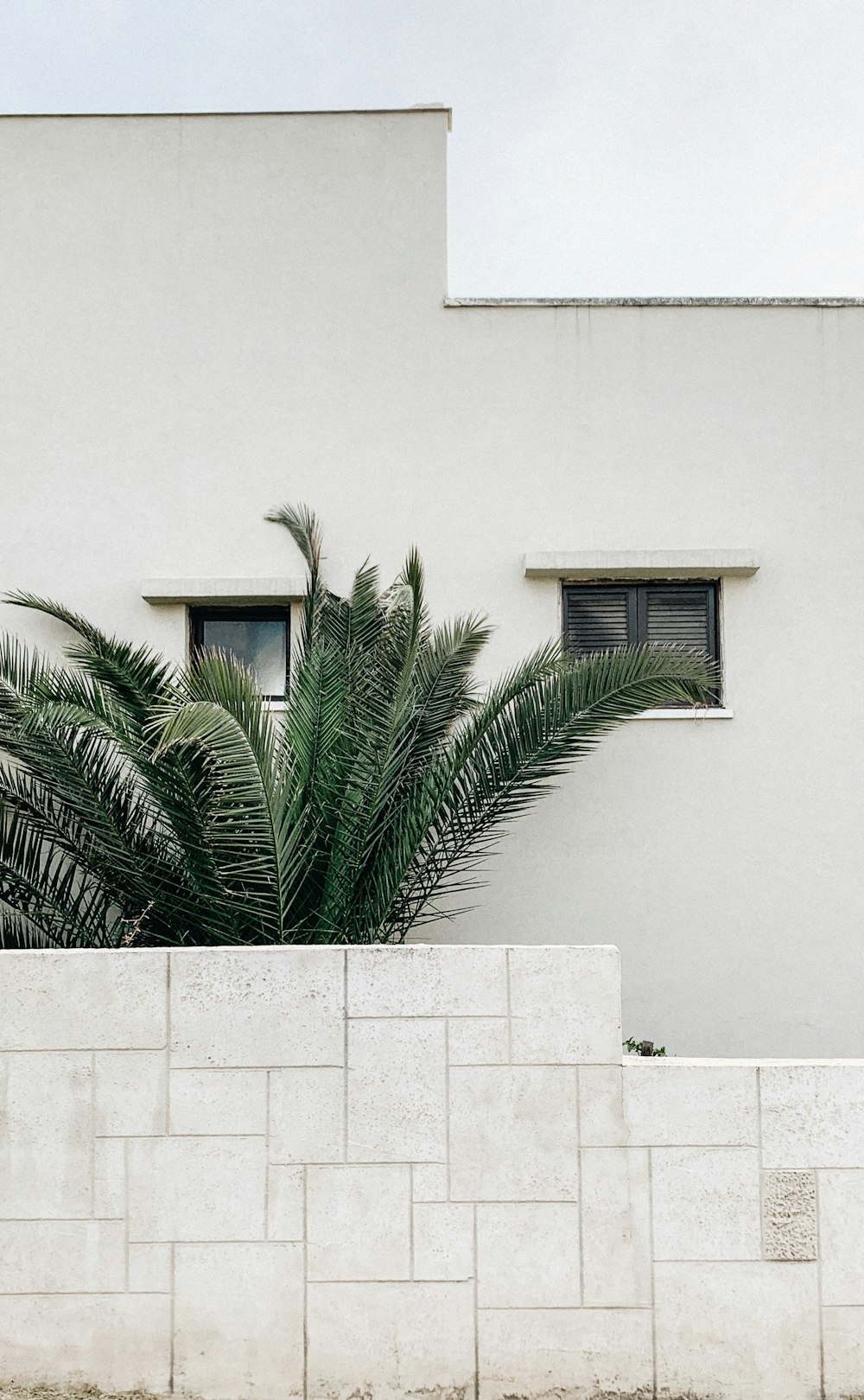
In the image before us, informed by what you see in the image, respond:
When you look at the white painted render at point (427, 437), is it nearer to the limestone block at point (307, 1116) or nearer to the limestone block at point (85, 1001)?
the limestone block at point (307, 1116)

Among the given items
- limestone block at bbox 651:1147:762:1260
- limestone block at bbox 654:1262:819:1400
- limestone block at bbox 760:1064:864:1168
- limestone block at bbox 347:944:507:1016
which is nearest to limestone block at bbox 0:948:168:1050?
limestone block at bbox 347:944:507:1016

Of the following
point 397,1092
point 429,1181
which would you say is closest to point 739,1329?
point 429,1181

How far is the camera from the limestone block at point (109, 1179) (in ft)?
12.1

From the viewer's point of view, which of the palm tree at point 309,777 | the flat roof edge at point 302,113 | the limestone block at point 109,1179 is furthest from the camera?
the flat roof edge at point 302,113

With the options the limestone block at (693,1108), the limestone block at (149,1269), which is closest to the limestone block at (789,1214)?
the limestone block at (693,1108)

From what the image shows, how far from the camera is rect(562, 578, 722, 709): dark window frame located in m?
6.41

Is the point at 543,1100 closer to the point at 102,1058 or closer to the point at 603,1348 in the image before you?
the point at 603,1348

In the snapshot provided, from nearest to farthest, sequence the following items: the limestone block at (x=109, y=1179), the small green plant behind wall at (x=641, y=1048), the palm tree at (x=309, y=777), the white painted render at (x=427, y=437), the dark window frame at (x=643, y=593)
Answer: the limestone block at (x=109, y=1179) < the palm tree at (x=309, y=777) < the small green plant behind wall at (x=641, y=1048) < the white painted render at (x=427, y=437) < the dark window frame at (x=643, y=593)

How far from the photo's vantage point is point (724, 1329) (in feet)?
11.8

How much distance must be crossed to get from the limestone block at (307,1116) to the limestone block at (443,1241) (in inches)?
14.5

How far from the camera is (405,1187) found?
3.68 m

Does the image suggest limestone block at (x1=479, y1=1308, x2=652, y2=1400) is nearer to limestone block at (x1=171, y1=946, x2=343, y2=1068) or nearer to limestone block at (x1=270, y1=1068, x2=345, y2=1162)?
limestone block at (x1=270, y1=1068, x2=345, y2=1162)

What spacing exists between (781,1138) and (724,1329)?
2.24ft

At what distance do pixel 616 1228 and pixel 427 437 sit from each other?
14.8 feet
